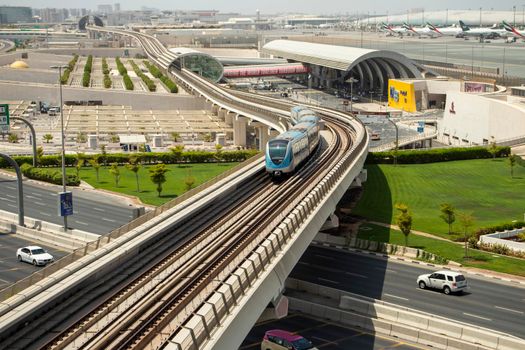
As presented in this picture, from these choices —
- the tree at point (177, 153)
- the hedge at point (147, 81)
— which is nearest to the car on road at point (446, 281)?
the tree at point (177, 153)

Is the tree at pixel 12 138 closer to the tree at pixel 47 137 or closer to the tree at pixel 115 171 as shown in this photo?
the tree at pixel 47 137

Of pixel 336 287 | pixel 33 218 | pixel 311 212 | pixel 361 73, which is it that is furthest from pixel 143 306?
pixel 361 73

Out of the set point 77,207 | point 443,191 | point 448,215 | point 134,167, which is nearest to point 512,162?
point 443,191

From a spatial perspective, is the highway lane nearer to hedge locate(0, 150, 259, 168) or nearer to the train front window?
the train front window

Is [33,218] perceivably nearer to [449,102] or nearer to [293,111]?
[293,111]

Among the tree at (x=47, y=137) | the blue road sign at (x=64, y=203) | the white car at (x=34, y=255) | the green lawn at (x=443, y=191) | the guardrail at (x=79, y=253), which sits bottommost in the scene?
the green lawn at (x=443, y=191)

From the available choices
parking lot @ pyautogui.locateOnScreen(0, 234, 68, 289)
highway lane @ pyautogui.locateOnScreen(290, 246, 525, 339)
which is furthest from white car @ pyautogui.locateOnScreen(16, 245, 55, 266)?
highway lane @ pyautogui.locateOnScreen(290, 246, 525, 339)
